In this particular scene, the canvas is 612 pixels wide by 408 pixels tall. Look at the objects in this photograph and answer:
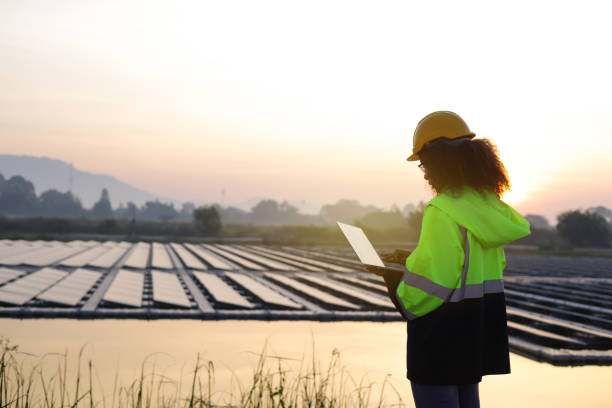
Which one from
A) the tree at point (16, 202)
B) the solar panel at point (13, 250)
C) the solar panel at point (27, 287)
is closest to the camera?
the solar panel at point (27, 287)

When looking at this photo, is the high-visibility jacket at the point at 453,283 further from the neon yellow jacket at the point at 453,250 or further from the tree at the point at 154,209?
the tree at the point at 154,209

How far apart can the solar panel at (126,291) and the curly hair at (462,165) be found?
7.43 m

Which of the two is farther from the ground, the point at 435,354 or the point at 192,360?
the point at 435,354

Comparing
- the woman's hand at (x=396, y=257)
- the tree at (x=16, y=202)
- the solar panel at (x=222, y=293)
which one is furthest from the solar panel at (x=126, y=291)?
the tree at (x=16, y=202)

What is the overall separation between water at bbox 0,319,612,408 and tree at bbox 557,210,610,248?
147 feet

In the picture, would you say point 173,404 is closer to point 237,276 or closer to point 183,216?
point 237,276

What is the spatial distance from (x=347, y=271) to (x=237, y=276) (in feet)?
14.5

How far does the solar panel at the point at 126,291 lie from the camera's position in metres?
9.21

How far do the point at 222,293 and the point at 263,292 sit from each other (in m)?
0.85

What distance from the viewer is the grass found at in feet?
13.5

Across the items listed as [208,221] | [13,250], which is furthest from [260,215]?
[13,250]

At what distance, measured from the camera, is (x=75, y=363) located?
5.68 metres

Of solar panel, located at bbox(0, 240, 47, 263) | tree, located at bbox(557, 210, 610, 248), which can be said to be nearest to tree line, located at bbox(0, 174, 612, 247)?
tree, located at bbox(557, 210, 610, 248)

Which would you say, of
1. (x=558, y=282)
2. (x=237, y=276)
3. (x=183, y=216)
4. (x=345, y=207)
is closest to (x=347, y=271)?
(x=237, y=276)
